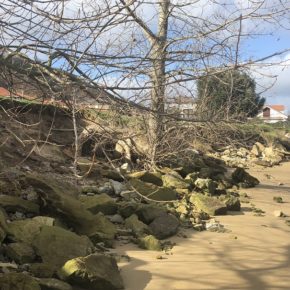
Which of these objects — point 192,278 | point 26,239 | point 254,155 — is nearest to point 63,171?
point 26,239

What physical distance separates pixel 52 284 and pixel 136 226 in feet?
11.1

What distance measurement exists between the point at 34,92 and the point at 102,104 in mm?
634

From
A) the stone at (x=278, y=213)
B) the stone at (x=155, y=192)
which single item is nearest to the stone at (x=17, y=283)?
the stone at (x=155, y=192)

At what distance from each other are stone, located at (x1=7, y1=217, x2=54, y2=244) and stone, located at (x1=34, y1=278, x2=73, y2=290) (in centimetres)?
135

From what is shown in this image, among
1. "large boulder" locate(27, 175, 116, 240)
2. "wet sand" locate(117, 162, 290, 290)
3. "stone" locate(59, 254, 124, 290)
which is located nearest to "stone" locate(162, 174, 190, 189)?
"wet sand" locate(117, 162, 290, 290)

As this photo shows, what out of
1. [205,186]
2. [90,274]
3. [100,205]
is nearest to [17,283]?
[90,274]

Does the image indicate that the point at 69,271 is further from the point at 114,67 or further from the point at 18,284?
the point at 114,67

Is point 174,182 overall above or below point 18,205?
above

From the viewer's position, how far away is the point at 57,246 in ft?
23.3

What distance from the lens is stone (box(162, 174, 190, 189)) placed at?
562 inches

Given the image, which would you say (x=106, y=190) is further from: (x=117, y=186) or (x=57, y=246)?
(x=57, y=246)

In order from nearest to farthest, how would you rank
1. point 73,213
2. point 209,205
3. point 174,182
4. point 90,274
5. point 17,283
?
point 17,283
point 90,274
point 73,213
point 209,205
point 174,182

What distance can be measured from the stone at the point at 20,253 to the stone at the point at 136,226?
239cm

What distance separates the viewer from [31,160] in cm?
1385
